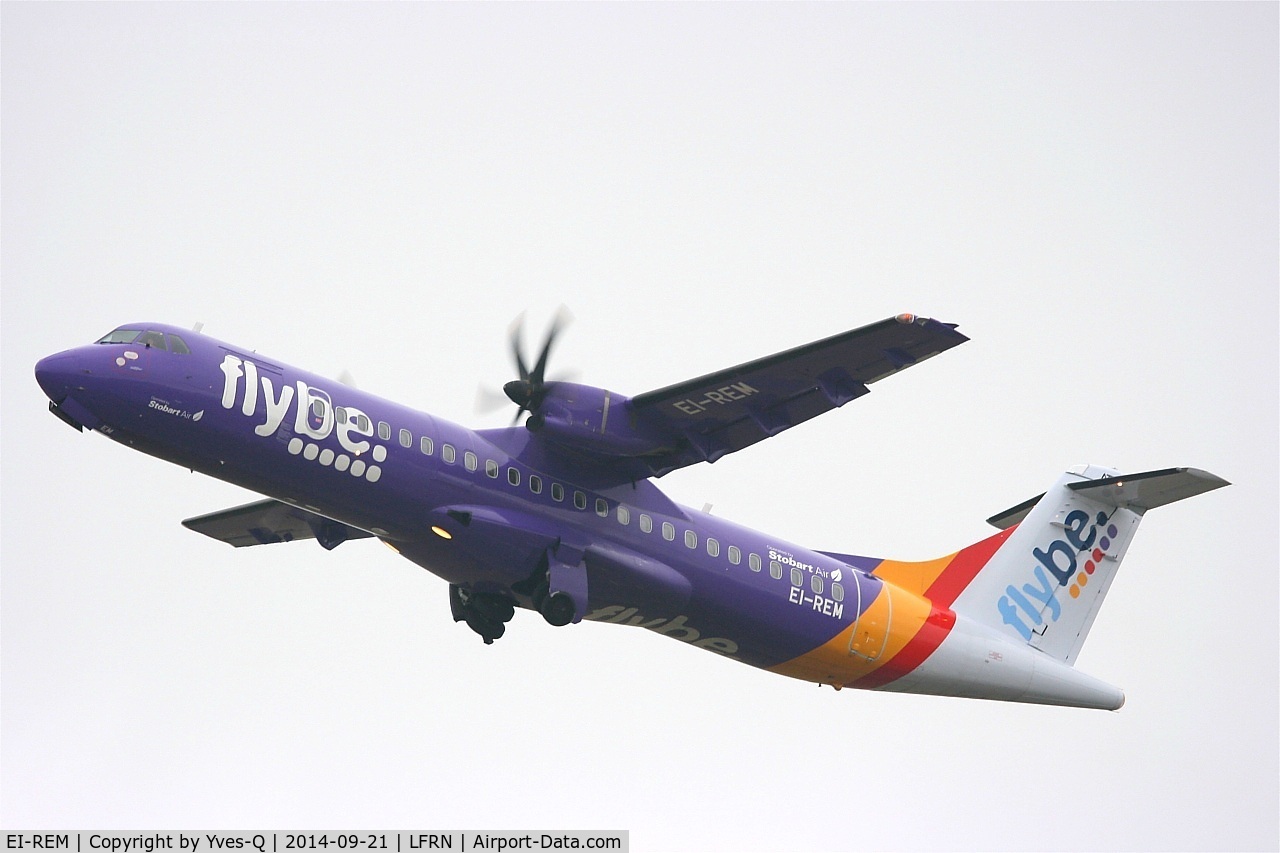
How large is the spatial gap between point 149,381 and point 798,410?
24.3 ft

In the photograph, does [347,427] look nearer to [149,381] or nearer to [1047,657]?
[149,381]

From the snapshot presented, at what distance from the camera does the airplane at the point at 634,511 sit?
15.8m

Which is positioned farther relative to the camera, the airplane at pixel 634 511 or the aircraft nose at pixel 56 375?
the airplane at pixel 634 511

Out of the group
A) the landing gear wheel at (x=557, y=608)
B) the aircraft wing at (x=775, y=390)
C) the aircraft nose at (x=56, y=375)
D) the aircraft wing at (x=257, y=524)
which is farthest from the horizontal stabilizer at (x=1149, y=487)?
the aircraft nose at (x=56, y=375)

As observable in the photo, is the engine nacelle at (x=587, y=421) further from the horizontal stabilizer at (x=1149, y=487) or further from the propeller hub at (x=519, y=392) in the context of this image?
the horizontal stabilizer at (x=1149, y=487)

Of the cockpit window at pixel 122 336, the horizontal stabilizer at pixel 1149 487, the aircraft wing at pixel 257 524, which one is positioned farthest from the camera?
the aircraft wing at pixel 257 524

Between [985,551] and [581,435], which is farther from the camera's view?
[985,551]

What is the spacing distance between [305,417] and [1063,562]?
1166 centimetres

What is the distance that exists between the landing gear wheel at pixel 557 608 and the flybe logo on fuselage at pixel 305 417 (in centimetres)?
266

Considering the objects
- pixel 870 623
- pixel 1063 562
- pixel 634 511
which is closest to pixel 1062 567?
pixel 1063 562

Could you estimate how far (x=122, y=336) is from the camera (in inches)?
616

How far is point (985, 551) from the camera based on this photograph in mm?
21641

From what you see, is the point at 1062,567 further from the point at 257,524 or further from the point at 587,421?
the point at 257,524

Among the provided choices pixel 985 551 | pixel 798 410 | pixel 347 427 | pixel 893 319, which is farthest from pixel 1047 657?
pixel 347 427
